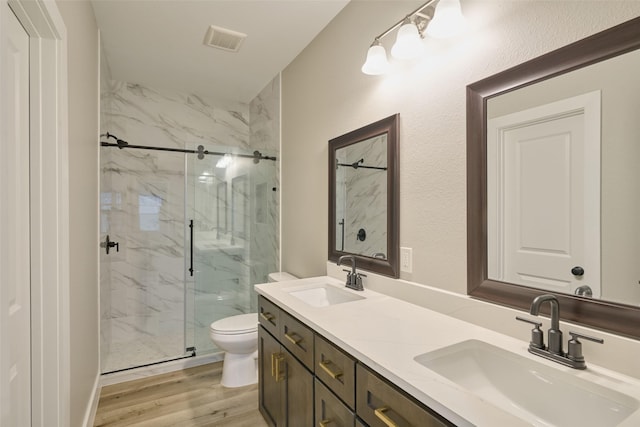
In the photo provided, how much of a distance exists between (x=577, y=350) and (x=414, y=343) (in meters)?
0.43

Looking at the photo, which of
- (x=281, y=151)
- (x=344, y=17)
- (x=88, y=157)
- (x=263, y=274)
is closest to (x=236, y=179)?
(x=281, y=151)

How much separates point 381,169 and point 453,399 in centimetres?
120

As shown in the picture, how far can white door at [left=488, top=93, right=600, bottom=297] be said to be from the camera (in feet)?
3.04

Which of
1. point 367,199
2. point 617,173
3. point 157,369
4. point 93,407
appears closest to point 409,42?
point 367,199

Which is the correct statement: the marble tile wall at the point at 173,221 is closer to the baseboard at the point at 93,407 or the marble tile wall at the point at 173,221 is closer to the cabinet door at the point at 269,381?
the baseboard at the point at 93,407

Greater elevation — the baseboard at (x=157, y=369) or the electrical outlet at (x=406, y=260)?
the electrical outlet at (x=406, y=260)

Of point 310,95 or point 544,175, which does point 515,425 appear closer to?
point 544,175

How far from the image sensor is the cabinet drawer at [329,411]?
1061mm

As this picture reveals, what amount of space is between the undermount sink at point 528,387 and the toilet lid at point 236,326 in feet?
5.47

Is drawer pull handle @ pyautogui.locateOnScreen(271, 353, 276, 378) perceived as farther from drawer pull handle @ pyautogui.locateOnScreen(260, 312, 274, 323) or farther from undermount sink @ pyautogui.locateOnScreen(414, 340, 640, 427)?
undermount sink @ pyautogui.locateOnScreen(414, 340, 640, 427)

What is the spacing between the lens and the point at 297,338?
140 cm

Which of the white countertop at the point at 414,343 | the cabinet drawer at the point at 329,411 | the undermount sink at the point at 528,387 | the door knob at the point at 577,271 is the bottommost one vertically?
the cabinet drawer at the point at 329,411

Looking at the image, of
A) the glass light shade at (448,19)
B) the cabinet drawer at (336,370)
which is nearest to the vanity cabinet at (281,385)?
the cabinet drawer at (336,370)

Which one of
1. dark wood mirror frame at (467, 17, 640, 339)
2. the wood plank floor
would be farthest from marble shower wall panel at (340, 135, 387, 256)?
the wood plank floor
